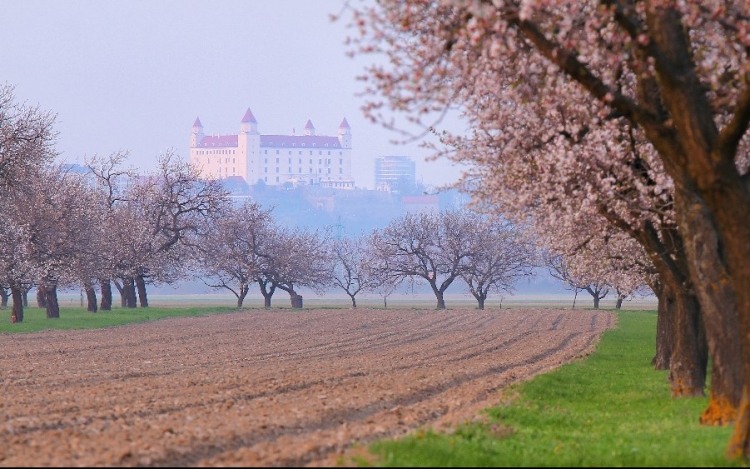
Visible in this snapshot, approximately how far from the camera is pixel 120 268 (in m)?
79.4

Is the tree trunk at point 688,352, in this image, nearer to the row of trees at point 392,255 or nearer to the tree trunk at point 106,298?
the tree trunk at point 106,298

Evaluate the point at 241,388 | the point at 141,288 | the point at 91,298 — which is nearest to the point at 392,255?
the point at 141,288

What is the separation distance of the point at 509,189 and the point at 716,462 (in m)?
11.3

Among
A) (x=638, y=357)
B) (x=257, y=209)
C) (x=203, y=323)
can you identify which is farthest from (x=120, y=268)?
(x=638, y=357)

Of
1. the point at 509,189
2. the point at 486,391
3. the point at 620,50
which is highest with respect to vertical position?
the point at 620,50

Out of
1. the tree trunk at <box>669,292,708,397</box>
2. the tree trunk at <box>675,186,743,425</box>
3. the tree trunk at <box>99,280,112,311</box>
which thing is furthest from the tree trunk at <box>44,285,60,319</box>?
the tree trunk at <box>675,186,743,425</box>

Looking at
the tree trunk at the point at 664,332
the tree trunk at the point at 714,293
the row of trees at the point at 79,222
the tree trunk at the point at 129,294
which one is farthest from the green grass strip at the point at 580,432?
the tree trunk at the point at 129,294

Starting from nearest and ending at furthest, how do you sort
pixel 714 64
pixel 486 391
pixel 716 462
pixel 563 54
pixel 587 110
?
pixel 716 462 < pixel 563 54 < pixel 714 64 < pixel 587 110 < pixel 486 391

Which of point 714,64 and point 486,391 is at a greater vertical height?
point 714,64

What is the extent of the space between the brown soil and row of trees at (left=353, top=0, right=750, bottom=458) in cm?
500

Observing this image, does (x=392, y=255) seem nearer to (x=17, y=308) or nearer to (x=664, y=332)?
(x=17, y=308)

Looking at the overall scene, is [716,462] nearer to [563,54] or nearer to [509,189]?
[563,54]

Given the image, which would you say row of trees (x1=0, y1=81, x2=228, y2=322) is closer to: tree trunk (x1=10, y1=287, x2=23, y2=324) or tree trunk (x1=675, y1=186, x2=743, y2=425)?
tree trunk (x1=10, y1=287, x2=23, y2=324)

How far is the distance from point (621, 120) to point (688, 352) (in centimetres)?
655
